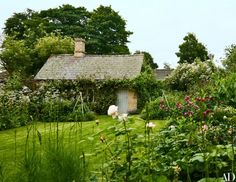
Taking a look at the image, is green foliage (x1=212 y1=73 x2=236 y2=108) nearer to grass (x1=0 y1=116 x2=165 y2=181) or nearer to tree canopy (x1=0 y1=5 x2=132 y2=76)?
grass (x1=0 y1=116 x2=165 y2=181)

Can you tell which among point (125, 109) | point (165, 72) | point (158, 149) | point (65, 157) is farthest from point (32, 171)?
point (165, 72)

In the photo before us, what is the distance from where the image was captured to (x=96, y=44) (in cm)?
3859

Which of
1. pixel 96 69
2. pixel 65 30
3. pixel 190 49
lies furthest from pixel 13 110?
pixel 65 30

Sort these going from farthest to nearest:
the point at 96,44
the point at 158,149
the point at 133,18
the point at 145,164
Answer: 1. the point at 133,18
2. the point at 96,44
3. the point at 158,149
4. the point at 145,164

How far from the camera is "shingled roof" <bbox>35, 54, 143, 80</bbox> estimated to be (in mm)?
24578

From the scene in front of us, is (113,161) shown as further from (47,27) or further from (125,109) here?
(47,27)

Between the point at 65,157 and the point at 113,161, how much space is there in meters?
0.45

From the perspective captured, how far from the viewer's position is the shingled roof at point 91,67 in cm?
2458

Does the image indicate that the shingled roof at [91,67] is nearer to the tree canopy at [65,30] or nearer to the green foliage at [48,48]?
the green foliage at [48,48]

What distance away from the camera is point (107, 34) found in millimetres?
39625

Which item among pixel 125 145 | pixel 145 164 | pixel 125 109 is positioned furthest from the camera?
pixel 125 109

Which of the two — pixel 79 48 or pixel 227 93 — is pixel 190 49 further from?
pixel 227 93

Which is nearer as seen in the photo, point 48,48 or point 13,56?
point 13,56

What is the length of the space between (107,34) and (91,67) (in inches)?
572
